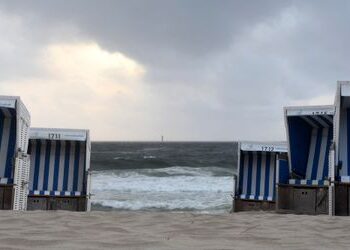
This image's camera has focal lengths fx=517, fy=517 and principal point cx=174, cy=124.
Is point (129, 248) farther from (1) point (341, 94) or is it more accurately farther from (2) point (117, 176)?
(2) point (117, 176)

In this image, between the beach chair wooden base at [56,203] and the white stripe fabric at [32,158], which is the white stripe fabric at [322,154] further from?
the white stripe fabric at [32,158]

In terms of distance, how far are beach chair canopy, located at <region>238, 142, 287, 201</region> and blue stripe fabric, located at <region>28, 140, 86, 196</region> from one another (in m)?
3.70

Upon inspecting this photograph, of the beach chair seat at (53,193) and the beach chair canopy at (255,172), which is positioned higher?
the beach chair canopy at (255,172)

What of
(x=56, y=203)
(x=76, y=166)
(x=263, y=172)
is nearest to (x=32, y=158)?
(x=76, y=166)

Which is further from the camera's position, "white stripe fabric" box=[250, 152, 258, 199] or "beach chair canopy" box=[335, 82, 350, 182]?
"white stripe fabric" box=[250, 152, 258, 199]

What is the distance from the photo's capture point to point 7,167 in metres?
9.12

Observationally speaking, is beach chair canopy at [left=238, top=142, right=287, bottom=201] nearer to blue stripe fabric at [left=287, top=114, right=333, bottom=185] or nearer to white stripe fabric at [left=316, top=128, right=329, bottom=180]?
blue stripe fabric at [left=287, top=114, right=333, bottom=185]

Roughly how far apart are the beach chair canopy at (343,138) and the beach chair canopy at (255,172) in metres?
3.00

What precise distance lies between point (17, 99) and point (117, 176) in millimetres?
26572

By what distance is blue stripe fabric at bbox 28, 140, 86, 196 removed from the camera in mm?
11609

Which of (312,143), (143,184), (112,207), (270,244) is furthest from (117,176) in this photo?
(270,244)

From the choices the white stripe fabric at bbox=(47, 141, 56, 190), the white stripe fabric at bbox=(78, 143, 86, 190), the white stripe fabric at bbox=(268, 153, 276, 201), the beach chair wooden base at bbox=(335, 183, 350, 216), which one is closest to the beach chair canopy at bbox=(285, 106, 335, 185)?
the beach chair wooden base at bbox=(335, 183, 350, 216)

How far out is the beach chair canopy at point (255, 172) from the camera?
39.2 ft

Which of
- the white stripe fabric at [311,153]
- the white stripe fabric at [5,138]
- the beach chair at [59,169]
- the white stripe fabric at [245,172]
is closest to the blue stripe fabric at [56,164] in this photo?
the beach chair at [59,169]
